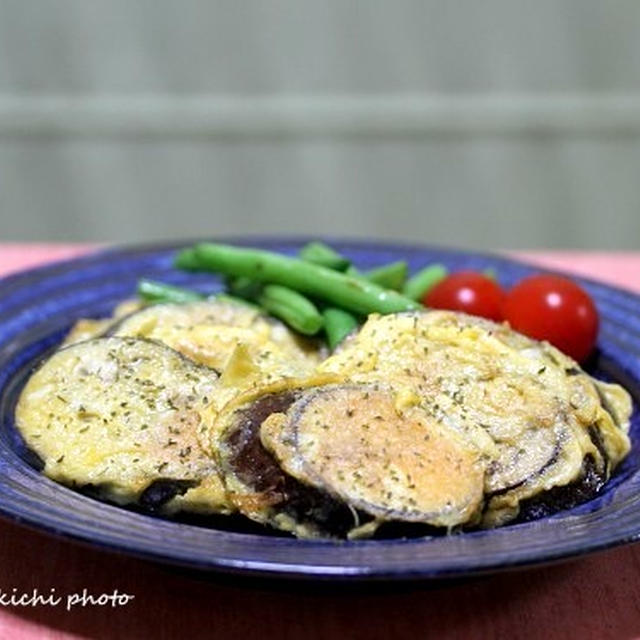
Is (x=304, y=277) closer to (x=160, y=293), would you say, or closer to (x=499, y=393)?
(x=160, y=293)

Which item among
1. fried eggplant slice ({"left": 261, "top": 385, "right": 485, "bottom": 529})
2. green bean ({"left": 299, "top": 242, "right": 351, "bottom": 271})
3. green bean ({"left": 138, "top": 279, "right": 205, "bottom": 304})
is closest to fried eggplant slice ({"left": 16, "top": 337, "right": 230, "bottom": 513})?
fried eggplant slice ({"left": 261, "top": 385, "right": 485, "bottom": 529})

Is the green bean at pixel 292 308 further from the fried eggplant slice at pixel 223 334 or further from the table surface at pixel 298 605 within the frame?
the table surface at pixel 298 605

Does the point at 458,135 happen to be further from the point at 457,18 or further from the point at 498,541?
the point at 498,541

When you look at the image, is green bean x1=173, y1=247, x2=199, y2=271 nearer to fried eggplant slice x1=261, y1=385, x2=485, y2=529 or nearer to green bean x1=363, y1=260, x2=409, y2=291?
green bean x1=363, y1=260, x2=409, y2=291

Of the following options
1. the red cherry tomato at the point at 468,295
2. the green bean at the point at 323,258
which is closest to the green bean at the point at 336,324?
the green bean at the point at 323,258

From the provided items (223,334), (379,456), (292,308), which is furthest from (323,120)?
(379,456)

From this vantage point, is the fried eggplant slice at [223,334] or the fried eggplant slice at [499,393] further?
the fried eggplant slice at [223,334]

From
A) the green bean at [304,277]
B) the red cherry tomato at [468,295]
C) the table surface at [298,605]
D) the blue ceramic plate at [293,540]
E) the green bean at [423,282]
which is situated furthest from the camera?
the green bean at [423,282]
